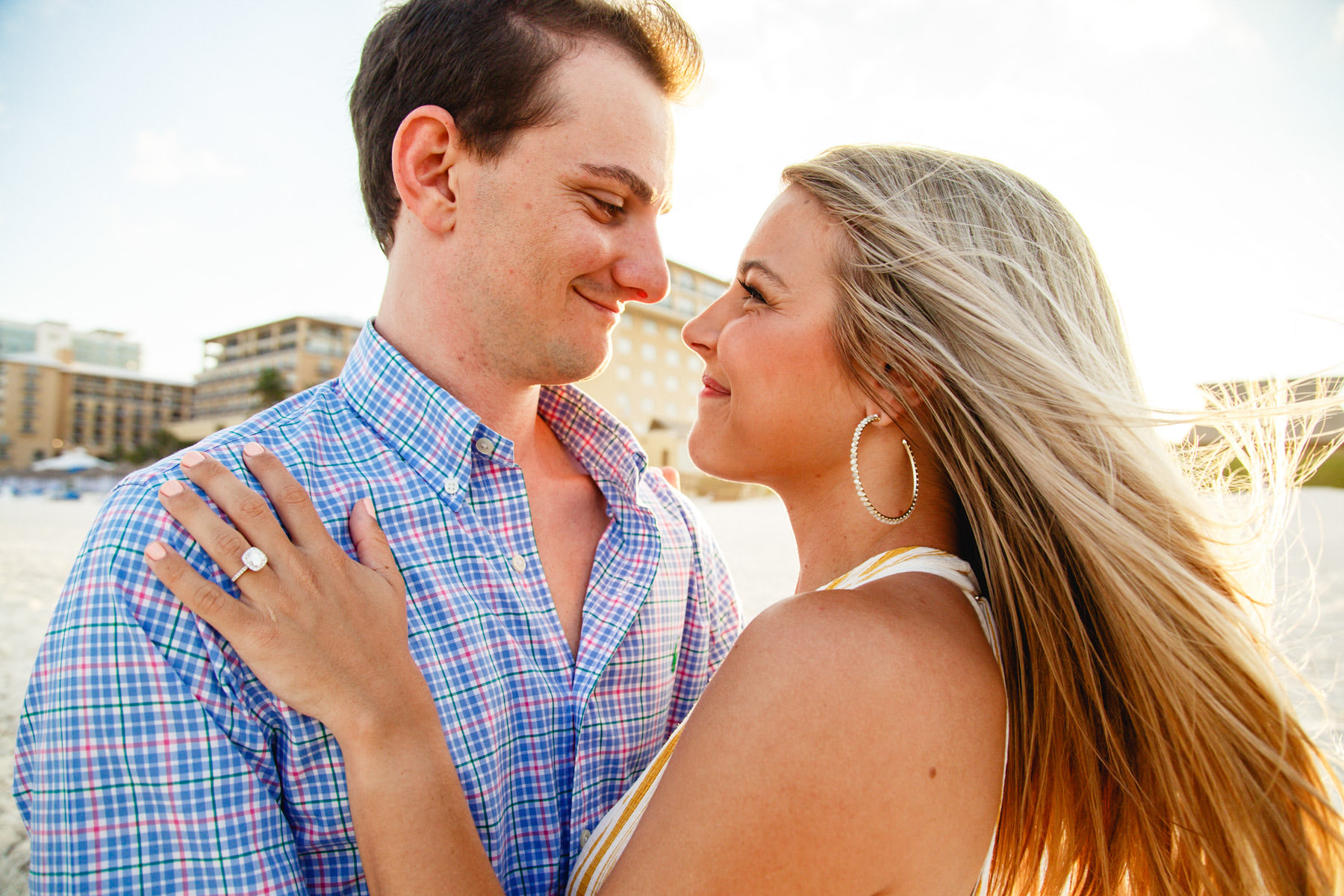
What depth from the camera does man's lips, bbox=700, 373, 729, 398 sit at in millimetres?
2047

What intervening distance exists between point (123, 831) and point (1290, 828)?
84.0 inches

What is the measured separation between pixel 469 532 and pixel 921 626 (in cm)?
110

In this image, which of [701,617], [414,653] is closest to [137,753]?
[414,653]

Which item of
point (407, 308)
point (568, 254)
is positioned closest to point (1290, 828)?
point (568, 254)

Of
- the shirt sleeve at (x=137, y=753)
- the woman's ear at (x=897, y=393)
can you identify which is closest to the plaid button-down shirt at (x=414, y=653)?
the shirt sleeve at (x=137, y=753)

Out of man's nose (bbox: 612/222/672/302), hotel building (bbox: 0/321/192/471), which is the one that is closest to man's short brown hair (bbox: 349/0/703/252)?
man's nose (bbox: 612/222/672/302)

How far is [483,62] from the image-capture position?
7.27 ft

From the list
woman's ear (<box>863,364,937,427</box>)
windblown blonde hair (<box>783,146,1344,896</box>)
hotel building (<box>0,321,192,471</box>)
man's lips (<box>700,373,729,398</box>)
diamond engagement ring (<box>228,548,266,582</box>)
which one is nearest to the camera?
diamond engagement ring (<box>228,548,266,582</box>)

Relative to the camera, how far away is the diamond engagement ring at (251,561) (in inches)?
51.1

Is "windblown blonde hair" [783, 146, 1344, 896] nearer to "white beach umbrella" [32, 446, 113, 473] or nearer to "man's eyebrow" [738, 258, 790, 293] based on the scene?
"man's eyebrow" [738, 258, 790, 293]

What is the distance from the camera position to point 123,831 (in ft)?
3.93

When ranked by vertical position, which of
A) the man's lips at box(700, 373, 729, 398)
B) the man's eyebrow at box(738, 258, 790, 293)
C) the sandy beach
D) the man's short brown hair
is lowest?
the sandy beach

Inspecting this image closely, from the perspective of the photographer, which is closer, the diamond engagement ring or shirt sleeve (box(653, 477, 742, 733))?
the diamond engagement ring

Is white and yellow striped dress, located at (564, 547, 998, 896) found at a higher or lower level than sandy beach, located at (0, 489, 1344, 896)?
higher
